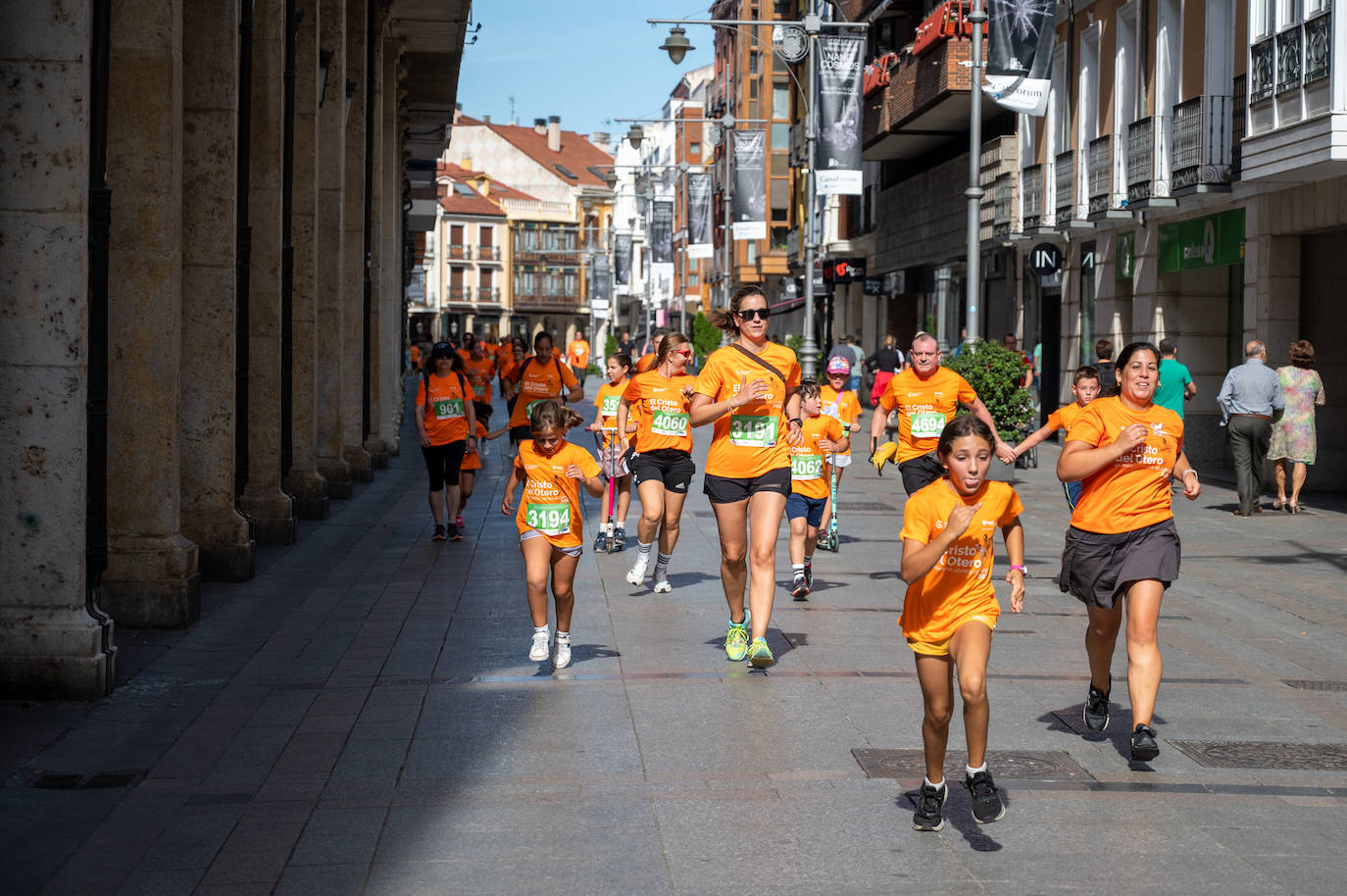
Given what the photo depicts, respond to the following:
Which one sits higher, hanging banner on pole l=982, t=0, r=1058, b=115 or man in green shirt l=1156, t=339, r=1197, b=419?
hanging banner on pole l=982, t=0, r=1058, b=115

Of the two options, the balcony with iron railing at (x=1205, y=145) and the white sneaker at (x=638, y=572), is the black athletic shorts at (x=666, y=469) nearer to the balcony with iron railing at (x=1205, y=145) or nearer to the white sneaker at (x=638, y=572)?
the white sneaker at (x=638, y=572)

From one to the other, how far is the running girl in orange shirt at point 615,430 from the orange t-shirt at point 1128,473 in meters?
6.39

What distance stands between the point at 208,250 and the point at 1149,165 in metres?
17.0

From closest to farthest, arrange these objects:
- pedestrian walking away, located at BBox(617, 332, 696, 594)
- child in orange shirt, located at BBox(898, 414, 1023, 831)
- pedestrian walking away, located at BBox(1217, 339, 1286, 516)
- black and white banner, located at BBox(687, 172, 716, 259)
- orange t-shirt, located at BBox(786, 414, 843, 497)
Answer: child in orange shirt, located at BBox(898, 414, 1023, 831)
pedestrian walking away, located at BBox(617, 332, 696, 594)
orange t-shirt, located at BBox(786, 414, 843, 497)
pedestrian walking away, located at BBox(1217, 339, 1286, 516)
black and white banner, located at BBox(687, 172, 716, 259)

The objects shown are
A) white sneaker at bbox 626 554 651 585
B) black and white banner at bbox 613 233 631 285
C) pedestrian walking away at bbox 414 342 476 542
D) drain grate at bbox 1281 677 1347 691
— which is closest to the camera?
drain grate at bbox 1281 677 1347 691

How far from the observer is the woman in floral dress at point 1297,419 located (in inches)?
752

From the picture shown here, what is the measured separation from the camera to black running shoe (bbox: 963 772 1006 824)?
20.2 ft

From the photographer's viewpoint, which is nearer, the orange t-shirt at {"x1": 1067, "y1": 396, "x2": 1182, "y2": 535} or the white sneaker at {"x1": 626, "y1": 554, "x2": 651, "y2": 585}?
the orange t-shirt at {"x1": 1067, "y1": 396, "x2": 1182, "y2": 535}

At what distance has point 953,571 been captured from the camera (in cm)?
641

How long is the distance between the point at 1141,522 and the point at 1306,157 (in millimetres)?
13292

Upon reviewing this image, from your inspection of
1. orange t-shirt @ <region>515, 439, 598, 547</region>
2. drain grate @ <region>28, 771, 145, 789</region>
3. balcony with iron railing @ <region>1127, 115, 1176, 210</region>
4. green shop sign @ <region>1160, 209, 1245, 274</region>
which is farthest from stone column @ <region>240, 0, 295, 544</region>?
balcony with iron railing @ <region>1127, 115, 1176, 210</region>

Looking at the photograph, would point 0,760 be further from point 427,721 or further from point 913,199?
point 913,199

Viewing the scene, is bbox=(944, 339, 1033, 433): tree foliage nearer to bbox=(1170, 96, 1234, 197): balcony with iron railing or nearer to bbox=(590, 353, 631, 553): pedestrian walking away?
bbox=(1170, 96, 1234, 197): balcony with iron railing

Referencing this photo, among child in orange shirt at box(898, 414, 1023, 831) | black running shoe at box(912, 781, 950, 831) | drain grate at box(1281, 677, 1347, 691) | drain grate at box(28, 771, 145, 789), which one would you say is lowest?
drain grate at box(28, 771, 145, 789)
